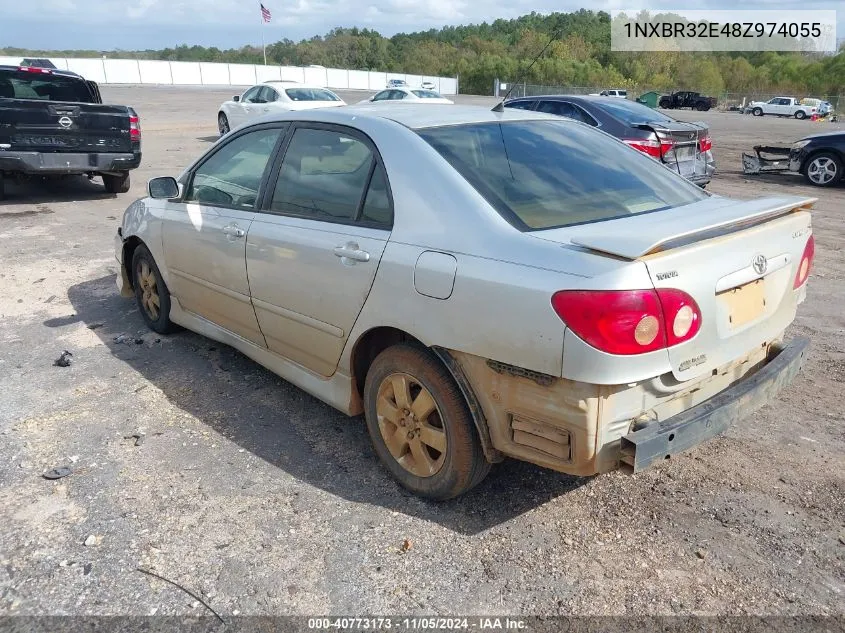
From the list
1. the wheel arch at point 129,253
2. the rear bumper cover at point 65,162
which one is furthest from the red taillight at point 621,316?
the rear bumper cover at point 65,162

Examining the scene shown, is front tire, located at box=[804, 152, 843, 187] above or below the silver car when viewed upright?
below

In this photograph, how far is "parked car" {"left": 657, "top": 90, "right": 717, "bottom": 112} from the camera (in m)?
55.2

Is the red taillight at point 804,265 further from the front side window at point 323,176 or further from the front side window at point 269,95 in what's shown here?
the front side window at point 269,95

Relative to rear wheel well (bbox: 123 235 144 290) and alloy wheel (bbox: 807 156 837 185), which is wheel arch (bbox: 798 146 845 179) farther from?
rear wheel well (bbox: 123 235 144 290)

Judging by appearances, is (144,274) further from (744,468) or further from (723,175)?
(723,175)

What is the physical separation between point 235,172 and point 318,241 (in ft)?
3.80

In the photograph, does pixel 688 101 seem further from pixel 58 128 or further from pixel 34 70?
pixel 58 128

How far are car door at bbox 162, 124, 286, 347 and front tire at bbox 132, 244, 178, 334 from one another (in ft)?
0.91

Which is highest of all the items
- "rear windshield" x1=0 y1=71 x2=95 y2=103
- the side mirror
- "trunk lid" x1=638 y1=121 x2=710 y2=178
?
"rear windshield" x1=0 y1=71 x2=95 y2=103

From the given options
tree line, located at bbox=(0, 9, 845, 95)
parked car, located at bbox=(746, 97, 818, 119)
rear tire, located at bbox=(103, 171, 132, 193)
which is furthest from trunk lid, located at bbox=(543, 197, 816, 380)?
parked car, located at bbox=(746, 97, 818, 119)

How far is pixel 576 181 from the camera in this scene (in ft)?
10.2

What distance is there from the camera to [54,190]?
1151 cm

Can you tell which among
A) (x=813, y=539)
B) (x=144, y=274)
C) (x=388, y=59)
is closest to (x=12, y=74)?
(x=144, y=274)

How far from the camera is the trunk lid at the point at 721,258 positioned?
236 cm
